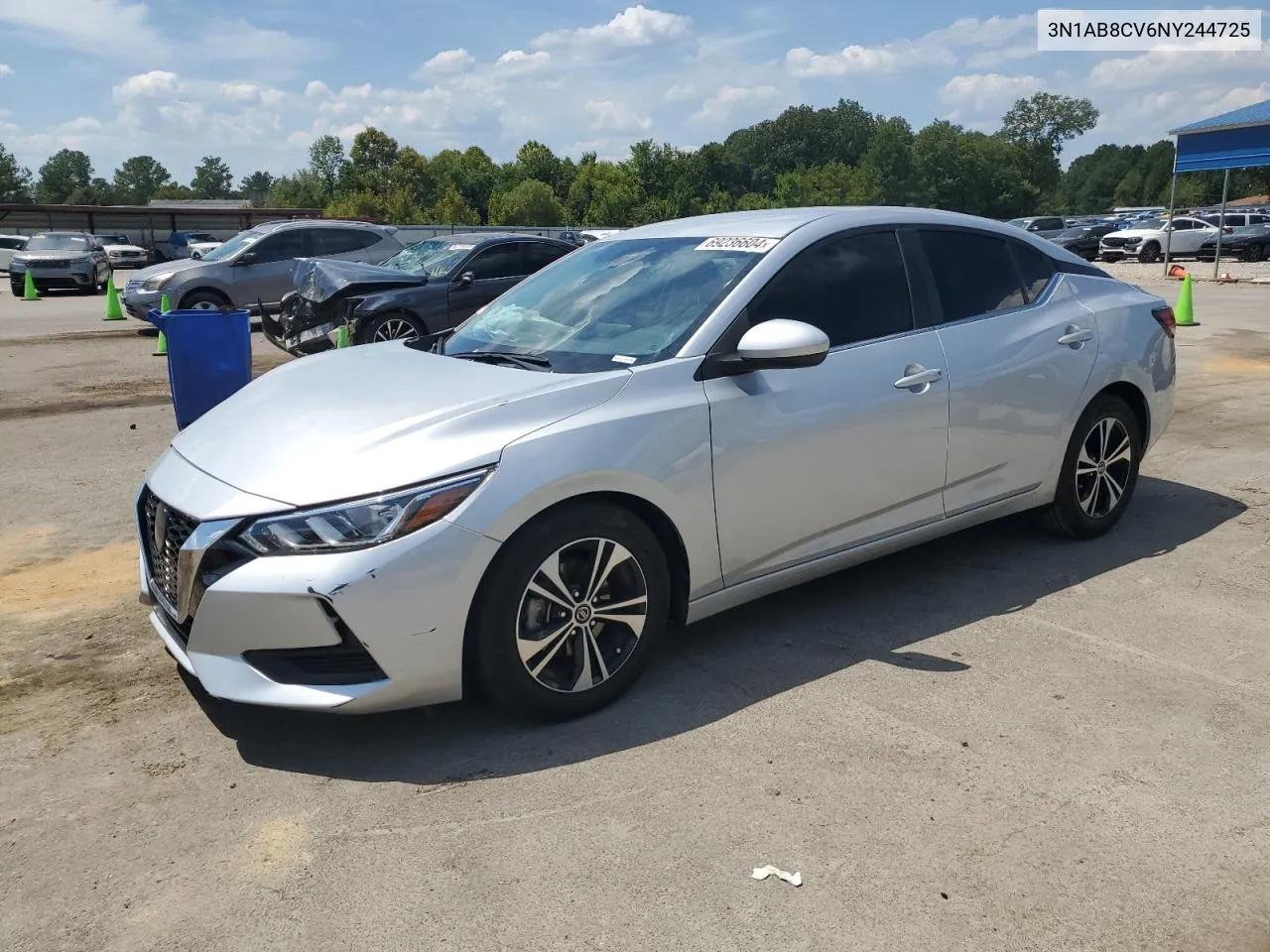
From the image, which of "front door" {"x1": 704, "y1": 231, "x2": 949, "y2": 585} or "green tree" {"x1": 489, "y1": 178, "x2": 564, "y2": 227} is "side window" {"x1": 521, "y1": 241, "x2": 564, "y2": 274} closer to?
"front door" {"x1": 704, "y1": 231, "x2": 949, "y2": 585}

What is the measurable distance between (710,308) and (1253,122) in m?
27.4

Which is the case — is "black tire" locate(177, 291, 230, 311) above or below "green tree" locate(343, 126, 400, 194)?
below

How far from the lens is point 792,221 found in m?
4.59

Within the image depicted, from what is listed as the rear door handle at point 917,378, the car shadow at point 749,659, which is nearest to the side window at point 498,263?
the car shadow at point 749,659

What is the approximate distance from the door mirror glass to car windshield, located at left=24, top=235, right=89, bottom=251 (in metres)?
27.9

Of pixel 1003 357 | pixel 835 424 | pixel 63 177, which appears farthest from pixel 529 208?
pixel 63 177

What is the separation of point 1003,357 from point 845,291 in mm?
914

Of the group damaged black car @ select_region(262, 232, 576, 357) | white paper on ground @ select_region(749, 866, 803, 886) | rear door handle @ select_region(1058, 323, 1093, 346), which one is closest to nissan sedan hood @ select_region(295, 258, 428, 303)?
damaged black car @ select_region(262, 232, 576, 357)

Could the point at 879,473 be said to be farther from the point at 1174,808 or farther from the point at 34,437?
the point at 34,437

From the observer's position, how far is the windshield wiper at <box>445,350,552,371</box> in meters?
4.07

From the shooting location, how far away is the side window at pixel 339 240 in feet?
55.5

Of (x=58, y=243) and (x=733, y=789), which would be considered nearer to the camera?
(x=733, y=789)

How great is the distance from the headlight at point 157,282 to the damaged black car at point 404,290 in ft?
13.9

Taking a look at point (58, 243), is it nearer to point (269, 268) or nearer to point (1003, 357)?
→ point (269, 268)
